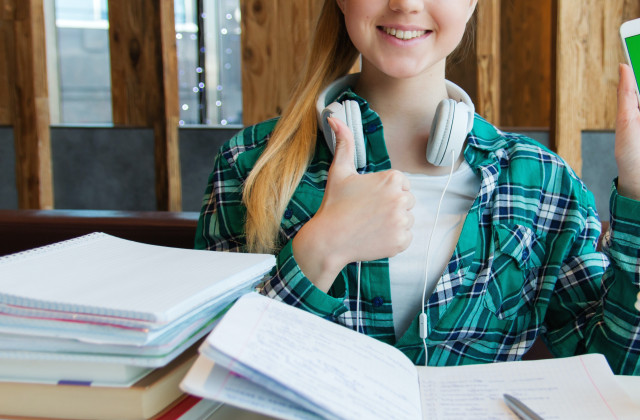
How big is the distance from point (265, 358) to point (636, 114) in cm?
62

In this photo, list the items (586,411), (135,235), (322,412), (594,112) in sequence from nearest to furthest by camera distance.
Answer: (322,412)
(586,411)
(135,235)
(594,112)

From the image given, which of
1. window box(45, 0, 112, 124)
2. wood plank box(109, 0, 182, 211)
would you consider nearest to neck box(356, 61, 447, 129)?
wood plank box(109, 0, 182, 211)

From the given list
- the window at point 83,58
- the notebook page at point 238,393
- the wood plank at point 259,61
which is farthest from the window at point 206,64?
the notebook page at point 238,393

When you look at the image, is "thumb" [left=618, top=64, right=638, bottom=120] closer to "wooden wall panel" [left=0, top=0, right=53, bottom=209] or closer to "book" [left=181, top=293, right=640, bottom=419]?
"book" [left=181, top=293, right=640, bottom=419]

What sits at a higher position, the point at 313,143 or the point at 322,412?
the point at 313,143

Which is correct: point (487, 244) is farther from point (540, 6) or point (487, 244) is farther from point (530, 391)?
point (540, 6)

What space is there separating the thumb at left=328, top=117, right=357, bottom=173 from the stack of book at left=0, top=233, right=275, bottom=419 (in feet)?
0.98

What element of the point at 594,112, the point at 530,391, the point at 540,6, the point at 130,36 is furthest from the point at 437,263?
the point at 540,6

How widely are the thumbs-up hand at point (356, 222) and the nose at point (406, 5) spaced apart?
29 cm

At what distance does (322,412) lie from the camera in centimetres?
46

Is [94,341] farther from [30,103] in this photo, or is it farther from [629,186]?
[30,103]

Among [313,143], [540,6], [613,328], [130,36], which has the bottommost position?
[613,328]

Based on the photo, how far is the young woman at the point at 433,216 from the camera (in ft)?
3.11

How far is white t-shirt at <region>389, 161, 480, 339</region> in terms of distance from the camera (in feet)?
3.26
